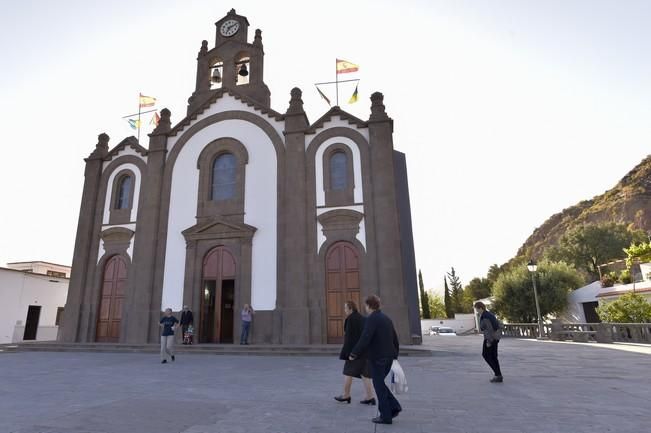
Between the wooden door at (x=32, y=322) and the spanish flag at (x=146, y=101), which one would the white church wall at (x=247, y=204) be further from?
the wooden door at (x=32, y=322)

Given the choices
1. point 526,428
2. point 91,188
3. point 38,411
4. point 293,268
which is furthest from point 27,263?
point 526,428

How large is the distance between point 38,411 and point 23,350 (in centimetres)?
1442

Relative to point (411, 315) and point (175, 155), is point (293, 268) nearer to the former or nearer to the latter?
point (411, 315)

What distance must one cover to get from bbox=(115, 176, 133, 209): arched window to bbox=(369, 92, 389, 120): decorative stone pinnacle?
1363cm

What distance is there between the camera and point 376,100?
61.6 feet

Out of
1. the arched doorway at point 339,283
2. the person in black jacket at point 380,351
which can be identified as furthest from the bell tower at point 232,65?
the person in black jacket at point 380,351

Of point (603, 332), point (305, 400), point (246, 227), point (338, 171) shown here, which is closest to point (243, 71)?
point (338, 171)

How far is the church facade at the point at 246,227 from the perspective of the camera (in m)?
16.8

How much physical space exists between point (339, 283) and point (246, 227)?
509 centimetres

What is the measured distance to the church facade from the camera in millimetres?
16797

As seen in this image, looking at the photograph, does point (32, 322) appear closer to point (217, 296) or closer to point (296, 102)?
point (217, 296)

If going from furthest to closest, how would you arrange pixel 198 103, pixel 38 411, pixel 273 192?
pixel 198 103, pixel 273 192, pixel 38 411

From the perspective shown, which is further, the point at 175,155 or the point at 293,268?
the point at 175,155

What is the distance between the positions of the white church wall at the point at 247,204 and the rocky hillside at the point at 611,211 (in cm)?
7307
